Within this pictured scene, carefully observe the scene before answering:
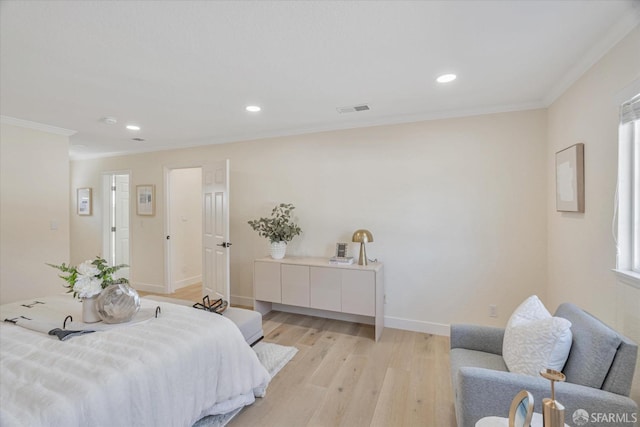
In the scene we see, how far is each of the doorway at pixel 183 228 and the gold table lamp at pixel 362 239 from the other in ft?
9.78

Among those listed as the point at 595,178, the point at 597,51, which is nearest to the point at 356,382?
the point at 595,178

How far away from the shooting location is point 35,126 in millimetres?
3410

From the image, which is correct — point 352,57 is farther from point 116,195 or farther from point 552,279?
point 116,195

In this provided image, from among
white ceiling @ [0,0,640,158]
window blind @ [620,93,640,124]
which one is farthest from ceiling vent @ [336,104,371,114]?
window blind @ [620,93,640,124]

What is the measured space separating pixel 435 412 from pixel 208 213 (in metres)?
3.45

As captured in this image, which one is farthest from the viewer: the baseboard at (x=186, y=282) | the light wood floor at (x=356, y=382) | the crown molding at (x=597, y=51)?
the baseboard at (x=186, y=282)

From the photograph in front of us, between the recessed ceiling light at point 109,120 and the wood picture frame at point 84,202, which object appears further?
the wood picture frame at point 84,202

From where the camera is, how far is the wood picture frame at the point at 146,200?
472 centimetres

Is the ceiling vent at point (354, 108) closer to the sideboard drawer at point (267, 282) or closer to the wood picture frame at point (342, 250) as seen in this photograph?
the wood picture frame at point (342, 250)

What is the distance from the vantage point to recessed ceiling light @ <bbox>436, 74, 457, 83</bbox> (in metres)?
2.23

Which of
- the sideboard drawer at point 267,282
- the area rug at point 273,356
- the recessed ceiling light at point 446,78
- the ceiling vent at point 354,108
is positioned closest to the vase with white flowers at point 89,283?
the area rug at point 273,356

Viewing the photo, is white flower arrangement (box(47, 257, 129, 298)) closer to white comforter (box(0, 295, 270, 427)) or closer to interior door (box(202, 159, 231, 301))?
white comforter (box(0, 295, 270, 427))

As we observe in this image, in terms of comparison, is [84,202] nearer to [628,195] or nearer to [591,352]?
[591,352]

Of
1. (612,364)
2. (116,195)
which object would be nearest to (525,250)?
(612,364)
